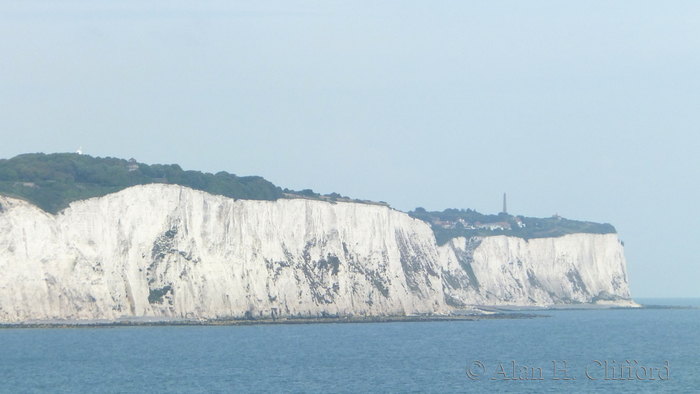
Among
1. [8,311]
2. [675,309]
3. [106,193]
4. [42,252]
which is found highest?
[106,193]

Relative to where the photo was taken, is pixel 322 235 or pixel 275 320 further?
pixel 322 235

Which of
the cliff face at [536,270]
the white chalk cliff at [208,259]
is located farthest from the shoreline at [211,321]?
the cliff face at [536,270]

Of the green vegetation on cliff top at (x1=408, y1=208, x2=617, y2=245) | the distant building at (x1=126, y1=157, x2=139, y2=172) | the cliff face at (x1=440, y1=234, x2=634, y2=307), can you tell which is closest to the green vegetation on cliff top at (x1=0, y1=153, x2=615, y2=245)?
the distant building at (x1=126, y1=157, x2=139, y2=172)

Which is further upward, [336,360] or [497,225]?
[497,225]

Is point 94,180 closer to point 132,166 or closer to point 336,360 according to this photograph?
point 132,166

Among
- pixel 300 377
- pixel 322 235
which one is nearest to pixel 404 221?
pixel 322 235

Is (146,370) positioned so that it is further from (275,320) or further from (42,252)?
(275,320)

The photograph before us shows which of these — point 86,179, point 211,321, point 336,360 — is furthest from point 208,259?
point 336,360
